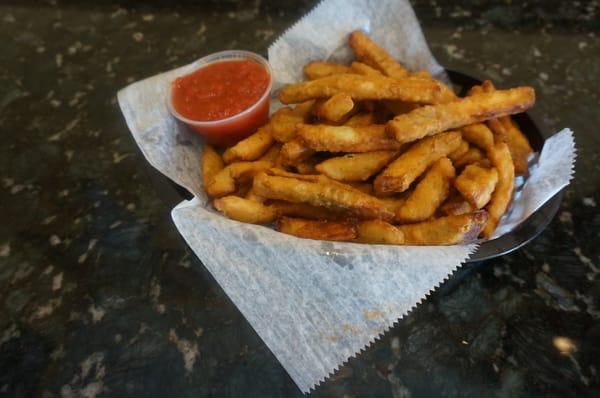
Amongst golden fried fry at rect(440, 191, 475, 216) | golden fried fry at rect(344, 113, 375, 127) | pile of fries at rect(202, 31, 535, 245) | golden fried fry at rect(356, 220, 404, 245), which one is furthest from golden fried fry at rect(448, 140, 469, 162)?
golden fried fry at rect(356, 220, 404, 245)


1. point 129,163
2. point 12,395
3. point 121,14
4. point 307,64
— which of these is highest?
point 307,64

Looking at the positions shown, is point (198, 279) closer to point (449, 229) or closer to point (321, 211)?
point (321, 211)

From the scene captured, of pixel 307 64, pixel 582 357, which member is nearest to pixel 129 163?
Result: pixel 307 64

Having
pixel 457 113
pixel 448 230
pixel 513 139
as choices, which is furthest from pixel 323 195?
pixel 513 139

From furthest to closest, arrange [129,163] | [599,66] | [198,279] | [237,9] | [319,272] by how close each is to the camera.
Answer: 1. [237,9]
2. [599,66]
3. [129,163]
4. [198,279]
5. [319,272]

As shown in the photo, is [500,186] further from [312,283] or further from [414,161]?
[312,283]

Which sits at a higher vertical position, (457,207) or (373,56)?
(373,56)
